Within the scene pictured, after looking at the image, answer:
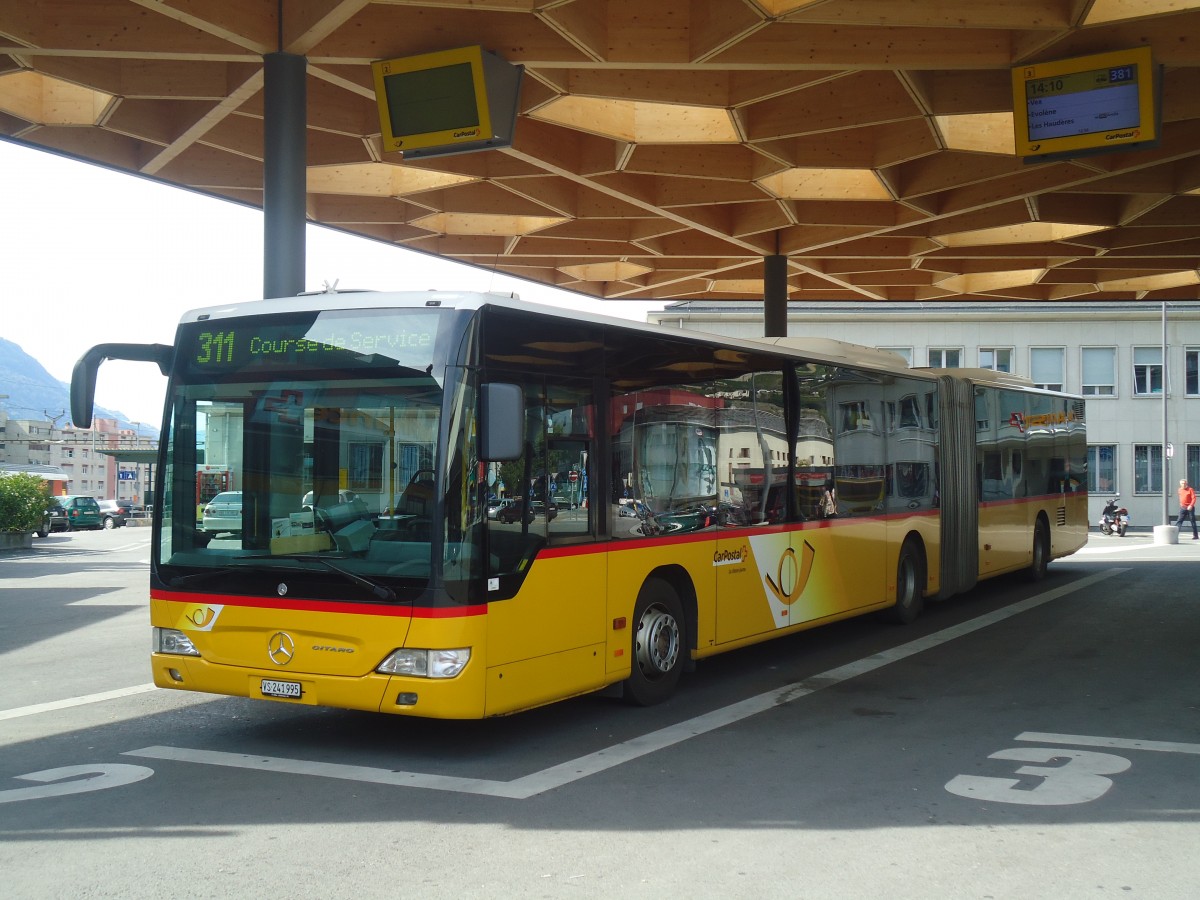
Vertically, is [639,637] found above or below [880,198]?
below

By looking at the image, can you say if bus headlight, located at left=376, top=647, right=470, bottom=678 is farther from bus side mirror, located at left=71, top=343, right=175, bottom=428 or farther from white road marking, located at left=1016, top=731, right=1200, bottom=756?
white road marking, located at left=1016, top=731, right=1200, bottom=756

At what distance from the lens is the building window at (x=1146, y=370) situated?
5050 cm

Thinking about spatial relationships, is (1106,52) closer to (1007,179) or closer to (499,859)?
(1007,179)

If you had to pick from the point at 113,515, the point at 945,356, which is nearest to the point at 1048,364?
the point at 945,356

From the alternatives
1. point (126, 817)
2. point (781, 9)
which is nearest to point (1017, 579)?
point (781, 9)

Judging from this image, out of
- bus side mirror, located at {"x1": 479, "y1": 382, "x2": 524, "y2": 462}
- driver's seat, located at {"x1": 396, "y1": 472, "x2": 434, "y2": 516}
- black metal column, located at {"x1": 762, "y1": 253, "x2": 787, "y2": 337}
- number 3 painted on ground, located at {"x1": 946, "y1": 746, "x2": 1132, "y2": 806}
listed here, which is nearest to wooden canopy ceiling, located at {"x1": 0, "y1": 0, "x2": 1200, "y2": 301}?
black metal column, located at {"x1": 762, "y1": 253, "x2": 787, "y2": 337}

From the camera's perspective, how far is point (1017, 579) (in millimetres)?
21188

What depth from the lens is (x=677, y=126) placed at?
1520 cm

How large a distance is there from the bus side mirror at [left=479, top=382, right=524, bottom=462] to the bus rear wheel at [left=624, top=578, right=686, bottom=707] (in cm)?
227

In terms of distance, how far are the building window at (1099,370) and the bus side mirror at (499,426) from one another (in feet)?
157

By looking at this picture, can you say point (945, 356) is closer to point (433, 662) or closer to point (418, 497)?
point (418, 497)

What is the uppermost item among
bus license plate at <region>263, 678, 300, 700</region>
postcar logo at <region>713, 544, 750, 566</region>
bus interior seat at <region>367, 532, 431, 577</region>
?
bus interior seat at <region>367, 532, 431, 577</region>

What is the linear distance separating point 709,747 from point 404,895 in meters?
3.41

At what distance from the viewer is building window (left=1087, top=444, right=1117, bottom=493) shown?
49812 mm
